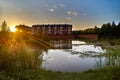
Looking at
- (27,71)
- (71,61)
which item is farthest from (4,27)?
(71,61)

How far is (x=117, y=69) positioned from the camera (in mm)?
7875

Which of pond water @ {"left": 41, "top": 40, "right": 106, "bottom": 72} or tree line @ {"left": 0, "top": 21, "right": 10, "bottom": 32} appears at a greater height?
tree line @ {"left": 0, "top": 21, "right": 10, "bottom": 32}

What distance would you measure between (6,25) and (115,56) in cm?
539

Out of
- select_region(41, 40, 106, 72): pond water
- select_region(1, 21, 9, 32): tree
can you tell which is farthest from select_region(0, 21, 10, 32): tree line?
select_region(41, 40, 106, 72): pond water

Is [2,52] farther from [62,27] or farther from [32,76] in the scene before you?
[62,27]

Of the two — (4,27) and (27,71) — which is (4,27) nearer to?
(4,27)

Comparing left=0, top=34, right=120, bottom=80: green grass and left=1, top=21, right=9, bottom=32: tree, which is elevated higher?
left=1, top=21, right=9, bottom=32: tree

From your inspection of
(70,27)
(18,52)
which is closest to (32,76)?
(18,52)

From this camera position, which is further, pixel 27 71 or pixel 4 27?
pixel 4 27

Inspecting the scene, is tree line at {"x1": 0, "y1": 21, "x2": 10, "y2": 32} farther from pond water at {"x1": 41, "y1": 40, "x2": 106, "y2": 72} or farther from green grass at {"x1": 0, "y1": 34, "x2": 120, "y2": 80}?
pond water at {"x1": 41, "y1": 40, "x2": 106, "y2": 72}

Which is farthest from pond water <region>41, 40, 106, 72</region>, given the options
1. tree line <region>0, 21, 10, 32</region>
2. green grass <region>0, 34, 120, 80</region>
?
tree line <region>0, 21, 10, 32</region>

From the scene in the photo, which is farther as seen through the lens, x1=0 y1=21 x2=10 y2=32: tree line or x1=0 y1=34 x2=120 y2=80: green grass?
x1=0 y1=21 x2=10 y2=32: tree line

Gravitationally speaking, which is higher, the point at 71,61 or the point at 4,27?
the point at 4,27

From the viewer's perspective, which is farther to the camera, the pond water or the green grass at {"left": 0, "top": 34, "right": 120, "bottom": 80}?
the pond water
